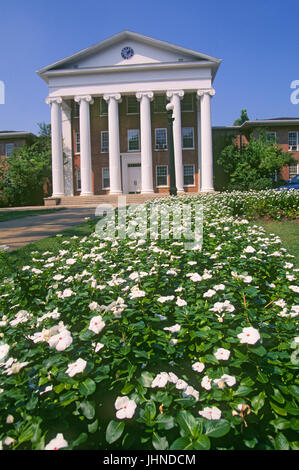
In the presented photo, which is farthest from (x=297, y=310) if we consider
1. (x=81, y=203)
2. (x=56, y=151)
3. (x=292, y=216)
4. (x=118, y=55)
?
(x=118, y=55)

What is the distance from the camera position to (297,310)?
8.05 ft

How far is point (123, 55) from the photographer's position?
2977 centimetres

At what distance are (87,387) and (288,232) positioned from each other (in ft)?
27.3

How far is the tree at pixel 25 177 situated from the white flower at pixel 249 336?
32.3 m

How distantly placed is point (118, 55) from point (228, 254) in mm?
31265

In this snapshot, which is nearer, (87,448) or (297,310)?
(87,448)

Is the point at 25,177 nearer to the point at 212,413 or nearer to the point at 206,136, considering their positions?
the point at 206,136

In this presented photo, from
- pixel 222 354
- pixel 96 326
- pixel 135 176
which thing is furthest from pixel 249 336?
pixel 135 176

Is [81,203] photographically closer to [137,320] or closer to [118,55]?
[118,55]

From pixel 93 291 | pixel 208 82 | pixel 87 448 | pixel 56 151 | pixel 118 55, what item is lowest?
pixel 87 448

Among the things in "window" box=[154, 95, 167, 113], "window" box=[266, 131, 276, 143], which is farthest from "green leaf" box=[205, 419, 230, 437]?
"window" box=[266, 131, 276, 143]

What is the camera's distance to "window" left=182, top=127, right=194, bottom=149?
3219 cm
